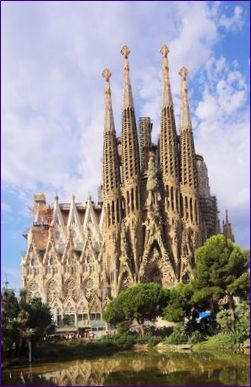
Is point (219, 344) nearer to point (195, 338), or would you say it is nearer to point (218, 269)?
point (195, 338)

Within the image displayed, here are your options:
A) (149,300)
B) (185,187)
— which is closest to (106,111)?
(185,187)

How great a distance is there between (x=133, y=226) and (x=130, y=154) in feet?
27.6

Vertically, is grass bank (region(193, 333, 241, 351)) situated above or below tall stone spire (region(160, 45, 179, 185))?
below

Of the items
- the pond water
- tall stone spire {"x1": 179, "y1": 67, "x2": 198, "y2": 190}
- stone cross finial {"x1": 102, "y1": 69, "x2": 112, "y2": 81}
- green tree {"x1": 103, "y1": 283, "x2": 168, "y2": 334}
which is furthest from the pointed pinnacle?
the pond water

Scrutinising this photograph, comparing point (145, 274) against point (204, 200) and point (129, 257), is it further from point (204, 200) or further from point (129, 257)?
point (204, 200)

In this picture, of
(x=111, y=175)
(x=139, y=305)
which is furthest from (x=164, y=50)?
(x=139, y=305)

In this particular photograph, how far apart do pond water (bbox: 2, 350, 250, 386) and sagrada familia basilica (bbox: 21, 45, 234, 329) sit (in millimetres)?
26150

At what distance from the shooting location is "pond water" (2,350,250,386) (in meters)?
19.7

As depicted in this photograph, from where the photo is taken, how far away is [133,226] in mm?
57281

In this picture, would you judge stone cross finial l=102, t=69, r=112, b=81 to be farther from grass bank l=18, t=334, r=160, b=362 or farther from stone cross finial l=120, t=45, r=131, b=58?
grass bank l=18, t=334, r=160, b=362

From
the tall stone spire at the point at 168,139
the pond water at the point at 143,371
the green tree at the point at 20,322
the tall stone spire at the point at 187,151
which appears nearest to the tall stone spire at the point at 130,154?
the tall stone spire at the point at 168,139

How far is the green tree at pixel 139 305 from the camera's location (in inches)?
1591

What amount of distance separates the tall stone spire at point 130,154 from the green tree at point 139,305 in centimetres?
1767

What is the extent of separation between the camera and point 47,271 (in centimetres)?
6291
